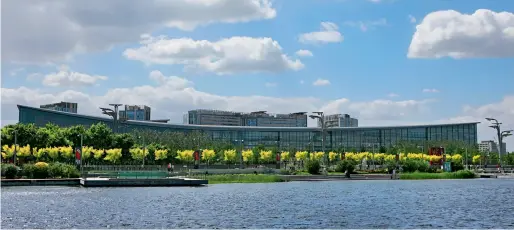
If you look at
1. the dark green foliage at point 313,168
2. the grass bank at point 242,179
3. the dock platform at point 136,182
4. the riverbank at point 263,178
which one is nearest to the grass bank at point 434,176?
the riverbank at point 263,178

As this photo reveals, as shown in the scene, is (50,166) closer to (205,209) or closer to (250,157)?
(205,209)

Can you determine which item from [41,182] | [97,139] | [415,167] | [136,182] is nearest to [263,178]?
[136,182]

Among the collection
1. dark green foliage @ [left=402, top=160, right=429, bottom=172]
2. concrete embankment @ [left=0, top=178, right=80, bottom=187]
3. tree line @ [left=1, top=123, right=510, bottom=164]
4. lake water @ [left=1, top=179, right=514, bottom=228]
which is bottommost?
lake water @ [left=1, top=179, right=514, bottom=228]

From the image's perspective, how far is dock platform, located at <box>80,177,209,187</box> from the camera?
220 feet

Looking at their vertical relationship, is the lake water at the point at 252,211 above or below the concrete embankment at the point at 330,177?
below

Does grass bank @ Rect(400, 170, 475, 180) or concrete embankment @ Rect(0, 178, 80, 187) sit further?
grass bank @ Rect(400, 170, 475, 180)

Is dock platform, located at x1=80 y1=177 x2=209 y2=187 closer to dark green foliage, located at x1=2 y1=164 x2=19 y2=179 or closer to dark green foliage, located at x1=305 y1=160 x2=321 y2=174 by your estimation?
dark green foliage, located at x1=2 y1=164 x2=19 y2=179

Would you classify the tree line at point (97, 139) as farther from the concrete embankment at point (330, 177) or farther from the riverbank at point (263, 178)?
the concrete embankment at point (330, 177)

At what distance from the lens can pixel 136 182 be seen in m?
70.2

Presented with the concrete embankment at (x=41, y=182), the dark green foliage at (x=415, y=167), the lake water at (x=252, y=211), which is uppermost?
the dark green foliage at (x=415, y=167)

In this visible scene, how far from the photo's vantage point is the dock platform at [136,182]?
6712 centimetres

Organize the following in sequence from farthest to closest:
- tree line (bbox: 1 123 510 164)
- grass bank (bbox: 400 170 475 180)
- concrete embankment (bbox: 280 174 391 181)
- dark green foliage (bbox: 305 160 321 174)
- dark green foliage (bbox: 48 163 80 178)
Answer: tree line (bbox: 1 123 510 164)
grass bank (bbox: 400 170 475 180)
dark green foliage (bbox: 305 160 321 174)
concrete embankment (bbox: 280 174 391 181)
dark green foliage (bbox: 48 163 80 178)

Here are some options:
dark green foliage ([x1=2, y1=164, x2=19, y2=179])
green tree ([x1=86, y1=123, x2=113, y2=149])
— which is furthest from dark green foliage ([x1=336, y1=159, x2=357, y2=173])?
dark green foliage ([x1=2, y1=164, x2=19, y2=179])

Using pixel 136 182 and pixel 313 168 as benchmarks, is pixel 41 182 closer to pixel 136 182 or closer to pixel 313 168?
pixel 136 182
